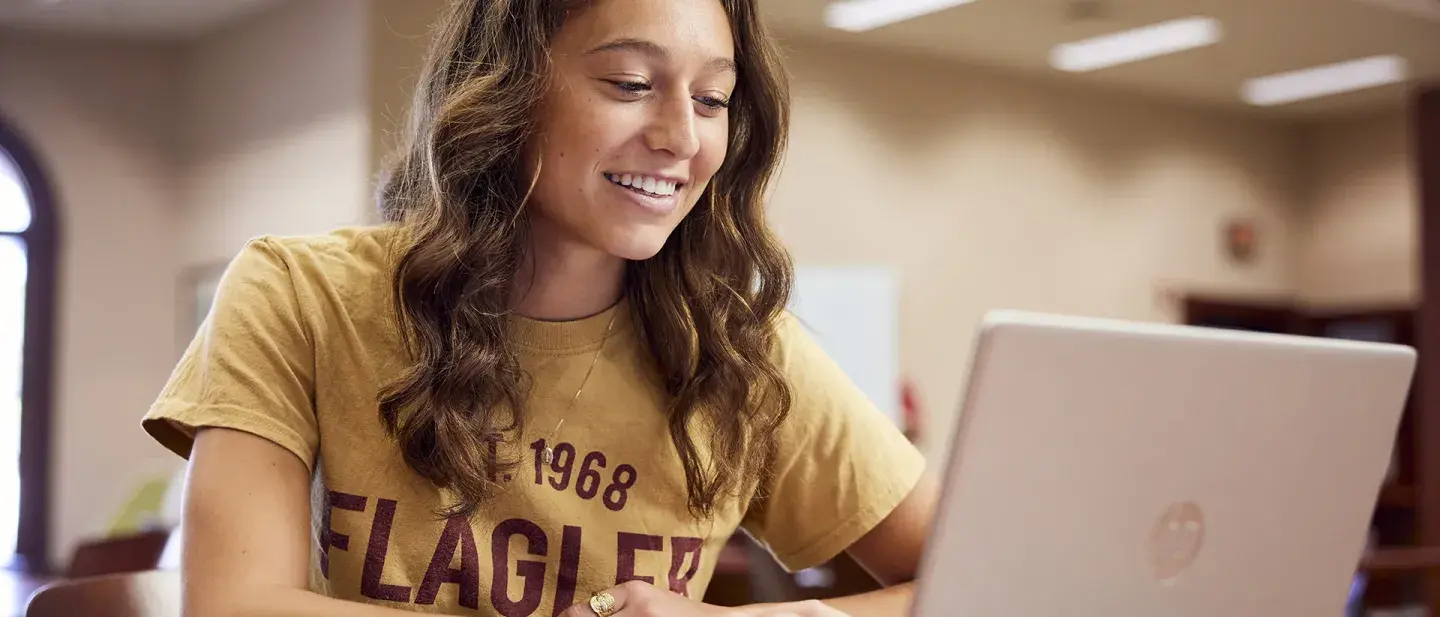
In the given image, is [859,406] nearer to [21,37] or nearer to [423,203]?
Result: [423,203]

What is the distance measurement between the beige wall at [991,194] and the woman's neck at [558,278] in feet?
16.6

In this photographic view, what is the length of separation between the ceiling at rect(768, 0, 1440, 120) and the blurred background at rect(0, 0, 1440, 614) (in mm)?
23

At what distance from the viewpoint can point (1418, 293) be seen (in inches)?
293

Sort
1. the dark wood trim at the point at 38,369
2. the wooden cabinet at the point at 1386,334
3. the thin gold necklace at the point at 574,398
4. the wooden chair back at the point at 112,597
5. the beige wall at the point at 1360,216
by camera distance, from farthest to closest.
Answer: the beige wall at the point at 1360,216, the wooden cabinet at the point at 1386,334, the dark wood trim at the point at 38,369, the thin gold necklace at the point at 574,398, the wooden chair back at the point at 112,597

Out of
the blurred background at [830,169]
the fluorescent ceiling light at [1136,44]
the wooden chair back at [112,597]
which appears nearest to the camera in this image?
the wooden chair back at [112,597]

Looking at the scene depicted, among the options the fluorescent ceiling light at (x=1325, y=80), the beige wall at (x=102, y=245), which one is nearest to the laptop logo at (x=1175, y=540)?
the beige wall at (x=102, y=245)

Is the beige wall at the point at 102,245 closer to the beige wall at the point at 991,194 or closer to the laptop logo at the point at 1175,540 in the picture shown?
the beige wall at the point at 991,194

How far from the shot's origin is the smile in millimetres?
1250

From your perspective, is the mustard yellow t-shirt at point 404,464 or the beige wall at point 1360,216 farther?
the beige wall at point 1360,216

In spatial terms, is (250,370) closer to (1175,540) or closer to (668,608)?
(668,608)

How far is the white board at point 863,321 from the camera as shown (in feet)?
21.7

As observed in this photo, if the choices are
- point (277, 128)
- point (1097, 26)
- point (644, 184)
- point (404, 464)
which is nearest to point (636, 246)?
point (644, 184)

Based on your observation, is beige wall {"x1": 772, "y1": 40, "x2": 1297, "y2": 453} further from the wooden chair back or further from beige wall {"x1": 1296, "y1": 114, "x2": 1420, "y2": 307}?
the wooden chair back

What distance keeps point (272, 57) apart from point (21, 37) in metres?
1.62
